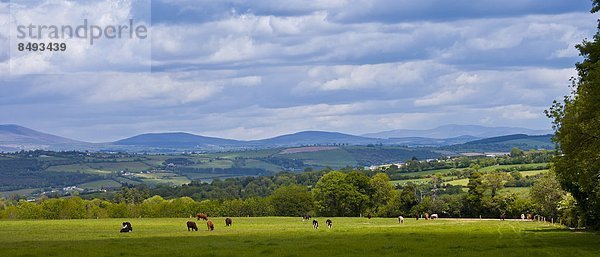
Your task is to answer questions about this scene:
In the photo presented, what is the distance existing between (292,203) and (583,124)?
10793 centimetres

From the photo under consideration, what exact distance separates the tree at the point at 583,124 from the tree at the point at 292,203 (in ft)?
321

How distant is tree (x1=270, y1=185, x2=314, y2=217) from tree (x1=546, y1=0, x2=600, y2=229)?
97.8m

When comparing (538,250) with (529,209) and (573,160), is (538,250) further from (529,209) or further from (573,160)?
(529,209)

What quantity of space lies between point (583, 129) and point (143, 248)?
27.6 meters

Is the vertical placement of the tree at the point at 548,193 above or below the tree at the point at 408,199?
above

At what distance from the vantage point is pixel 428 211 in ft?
471

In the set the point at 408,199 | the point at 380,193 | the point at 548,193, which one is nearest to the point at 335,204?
the point at 380,193

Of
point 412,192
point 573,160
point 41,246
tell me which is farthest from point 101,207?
point 573,160

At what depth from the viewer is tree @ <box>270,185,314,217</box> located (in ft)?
493

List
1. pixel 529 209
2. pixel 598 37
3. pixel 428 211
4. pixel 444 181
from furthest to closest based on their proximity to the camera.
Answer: pixel 444 181 < pixel 428 211 < pixel 529 209 < pixel 598 37

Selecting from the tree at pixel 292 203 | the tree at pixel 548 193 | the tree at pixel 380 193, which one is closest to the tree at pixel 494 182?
the tree at pixel 380 193

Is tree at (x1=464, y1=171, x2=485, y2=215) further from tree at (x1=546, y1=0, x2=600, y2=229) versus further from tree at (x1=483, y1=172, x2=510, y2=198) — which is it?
tree at (x1=546, y1=0, x2=600, y2=229)

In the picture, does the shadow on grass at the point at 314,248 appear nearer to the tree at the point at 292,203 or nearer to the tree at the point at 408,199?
the tree at the point at 408,199

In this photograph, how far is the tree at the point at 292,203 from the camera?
15012 cm
